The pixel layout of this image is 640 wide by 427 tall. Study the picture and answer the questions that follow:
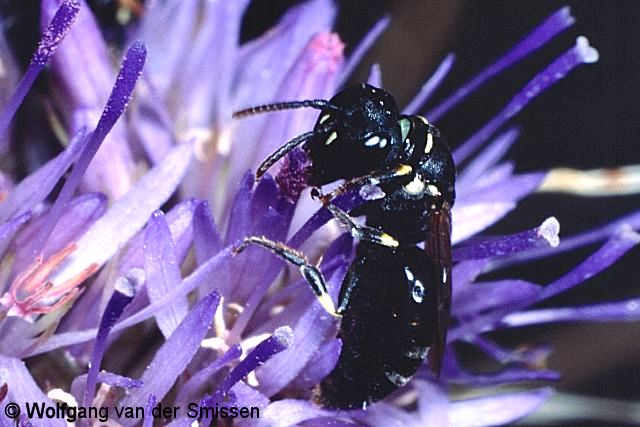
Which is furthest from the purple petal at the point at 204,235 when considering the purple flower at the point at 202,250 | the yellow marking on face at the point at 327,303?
the yellow marking on face at the point at 327,303

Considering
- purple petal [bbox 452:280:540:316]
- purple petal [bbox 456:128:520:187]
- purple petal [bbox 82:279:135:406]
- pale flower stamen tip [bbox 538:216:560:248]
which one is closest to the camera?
purple petal [bbox 82:279:135:406]

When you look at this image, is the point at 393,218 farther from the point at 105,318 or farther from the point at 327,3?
the point at 327,3

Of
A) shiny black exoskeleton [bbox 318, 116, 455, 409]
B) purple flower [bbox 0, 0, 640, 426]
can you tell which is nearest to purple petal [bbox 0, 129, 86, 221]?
purple flower [bbox 0, 0, 640, 426]

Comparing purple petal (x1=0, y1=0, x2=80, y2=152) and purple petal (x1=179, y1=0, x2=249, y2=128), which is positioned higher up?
purple petal (x1=179, y1=0, x2=249, y2=128)

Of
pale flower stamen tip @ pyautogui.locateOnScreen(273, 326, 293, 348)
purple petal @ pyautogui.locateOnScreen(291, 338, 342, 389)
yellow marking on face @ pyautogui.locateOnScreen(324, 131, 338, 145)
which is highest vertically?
yellow marking on face @ pyautogui.locateOnScreen(324, 131, 338, 145)

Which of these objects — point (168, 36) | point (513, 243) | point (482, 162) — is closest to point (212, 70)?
point (168, 36)

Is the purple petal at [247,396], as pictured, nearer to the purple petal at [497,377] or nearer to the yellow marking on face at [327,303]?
the yellow marking on face at [327,303]

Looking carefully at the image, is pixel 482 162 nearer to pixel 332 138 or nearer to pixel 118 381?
pixel 332 138

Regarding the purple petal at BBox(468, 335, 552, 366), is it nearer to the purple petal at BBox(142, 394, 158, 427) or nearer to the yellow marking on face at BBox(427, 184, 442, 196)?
the yellow marking on face at BBox(427, 184, 442, 196)

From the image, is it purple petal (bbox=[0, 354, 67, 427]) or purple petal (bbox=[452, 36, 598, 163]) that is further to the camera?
purple petal (bbox=[452, 36, 598, 163])
